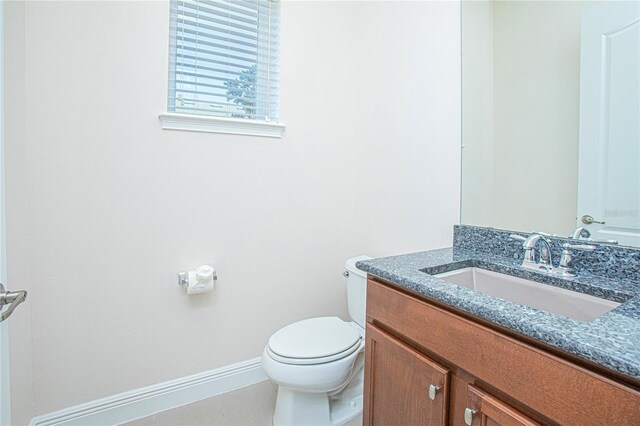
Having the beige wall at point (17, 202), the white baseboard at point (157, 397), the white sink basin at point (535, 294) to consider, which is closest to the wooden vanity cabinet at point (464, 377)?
the white sink basin at point (535, 294)

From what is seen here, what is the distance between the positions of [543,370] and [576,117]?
35.1 inches

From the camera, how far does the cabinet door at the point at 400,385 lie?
834mm

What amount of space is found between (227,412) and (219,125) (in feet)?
4.84

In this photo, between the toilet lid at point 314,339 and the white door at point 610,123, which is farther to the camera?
the toilet lid at point 314,339

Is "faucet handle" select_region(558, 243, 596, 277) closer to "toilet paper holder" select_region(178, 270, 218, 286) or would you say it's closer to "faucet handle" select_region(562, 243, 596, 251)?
"faucet handle" select_region(562, 243, 596, 251)

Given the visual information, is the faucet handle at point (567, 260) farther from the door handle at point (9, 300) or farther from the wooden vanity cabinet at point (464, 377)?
the door handle at point (9, 300)

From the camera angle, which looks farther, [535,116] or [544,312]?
[535,116]

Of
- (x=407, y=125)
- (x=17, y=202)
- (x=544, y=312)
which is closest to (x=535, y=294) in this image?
(x=544, y=312)

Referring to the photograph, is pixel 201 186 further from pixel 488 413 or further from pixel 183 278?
pixel 488 413

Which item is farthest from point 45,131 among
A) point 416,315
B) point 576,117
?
point 576,117

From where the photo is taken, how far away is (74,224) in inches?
55.9

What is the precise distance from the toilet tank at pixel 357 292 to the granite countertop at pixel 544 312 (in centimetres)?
54

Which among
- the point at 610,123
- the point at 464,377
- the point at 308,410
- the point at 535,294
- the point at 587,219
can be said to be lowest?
the point at 308,410

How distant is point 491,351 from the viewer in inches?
28.0
